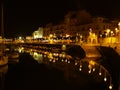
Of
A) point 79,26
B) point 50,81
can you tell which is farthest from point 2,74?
point 79,26

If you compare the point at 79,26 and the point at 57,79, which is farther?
the point at 79,26

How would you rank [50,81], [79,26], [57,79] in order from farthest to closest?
[79,26]
[57,79]
[50,81]

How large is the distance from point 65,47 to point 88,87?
40.3m

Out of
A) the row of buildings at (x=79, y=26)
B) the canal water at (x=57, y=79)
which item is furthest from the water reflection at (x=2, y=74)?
the row of buildings at (x=79, y=26)

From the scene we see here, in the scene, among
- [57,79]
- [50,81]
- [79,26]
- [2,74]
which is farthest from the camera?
[79,26]

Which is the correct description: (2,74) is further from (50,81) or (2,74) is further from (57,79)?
(57,79)

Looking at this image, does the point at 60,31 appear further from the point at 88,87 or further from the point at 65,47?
the point at 88,87

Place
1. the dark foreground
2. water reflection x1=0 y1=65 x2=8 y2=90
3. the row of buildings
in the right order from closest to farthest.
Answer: the dark foreground
water reflection x1=0 y1=65 x2=8 y2=90
the row of buildings

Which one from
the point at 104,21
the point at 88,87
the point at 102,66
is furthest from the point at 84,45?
the point at 104,21

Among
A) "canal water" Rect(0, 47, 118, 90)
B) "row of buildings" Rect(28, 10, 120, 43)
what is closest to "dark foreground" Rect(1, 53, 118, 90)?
"canal water" Rect(0, 47, 118, 90)

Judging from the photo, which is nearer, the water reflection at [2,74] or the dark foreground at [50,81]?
the dark foreground at [50,81]

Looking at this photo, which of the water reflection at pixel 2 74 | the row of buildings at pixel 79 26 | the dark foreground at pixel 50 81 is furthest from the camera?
the row of buildings at pixel 79 26

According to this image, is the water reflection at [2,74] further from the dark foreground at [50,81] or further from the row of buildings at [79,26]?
the row of buildings at [79,26]

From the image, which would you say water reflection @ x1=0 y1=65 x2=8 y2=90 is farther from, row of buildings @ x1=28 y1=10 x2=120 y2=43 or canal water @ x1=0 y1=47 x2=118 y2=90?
row of buildings @ x1=28 y1=10 x2=120 y2=43
